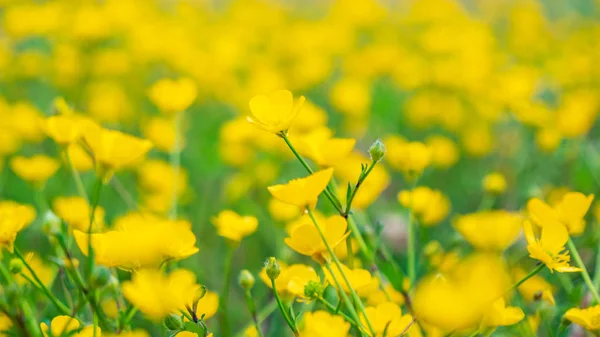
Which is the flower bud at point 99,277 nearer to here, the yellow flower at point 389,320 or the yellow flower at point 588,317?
the yellow flower at point 389,320

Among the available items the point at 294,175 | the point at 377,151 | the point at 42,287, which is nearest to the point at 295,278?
the point at 377,151

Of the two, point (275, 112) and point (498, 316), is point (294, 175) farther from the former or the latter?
point (498, 316)

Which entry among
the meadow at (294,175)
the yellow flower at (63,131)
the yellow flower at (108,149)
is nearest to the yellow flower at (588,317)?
the meadow at (294,175)

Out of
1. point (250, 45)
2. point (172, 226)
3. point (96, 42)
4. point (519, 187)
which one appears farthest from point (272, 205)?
point (250, 45)

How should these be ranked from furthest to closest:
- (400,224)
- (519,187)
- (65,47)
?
1. (65,47)
2. (519,187)
3. (400,224)

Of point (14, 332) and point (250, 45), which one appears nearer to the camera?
point (14, 332)

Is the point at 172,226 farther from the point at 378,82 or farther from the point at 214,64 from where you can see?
the point at 378,82
